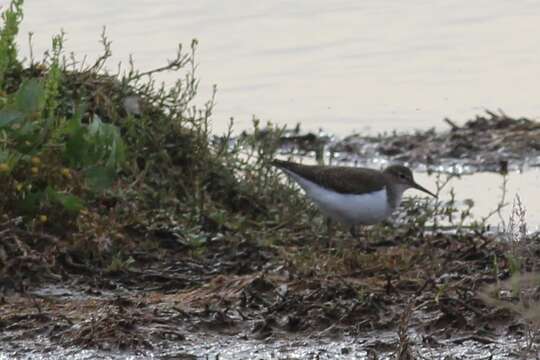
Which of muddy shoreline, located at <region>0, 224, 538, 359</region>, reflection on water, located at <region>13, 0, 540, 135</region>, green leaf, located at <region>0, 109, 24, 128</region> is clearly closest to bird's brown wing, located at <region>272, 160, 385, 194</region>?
muddy shoreline, located at <region>0, 224, 538, 359</region>

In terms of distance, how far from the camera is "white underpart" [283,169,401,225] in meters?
9.50

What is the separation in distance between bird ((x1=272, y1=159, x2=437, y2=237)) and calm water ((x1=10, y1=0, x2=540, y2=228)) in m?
1.73

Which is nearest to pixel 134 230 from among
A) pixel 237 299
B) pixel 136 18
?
pixel 237 299

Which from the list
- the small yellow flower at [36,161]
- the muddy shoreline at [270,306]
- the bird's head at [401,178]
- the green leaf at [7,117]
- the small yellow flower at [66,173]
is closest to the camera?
the muddy shoreline at [270,306]

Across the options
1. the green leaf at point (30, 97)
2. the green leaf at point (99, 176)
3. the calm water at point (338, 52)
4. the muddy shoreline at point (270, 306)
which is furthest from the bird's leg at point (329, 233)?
the calm water at point (338, 52)

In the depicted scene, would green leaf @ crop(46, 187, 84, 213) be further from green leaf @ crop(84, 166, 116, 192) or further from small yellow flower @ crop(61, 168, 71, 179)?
green leaf @ crop(84, 166, 116, 192)

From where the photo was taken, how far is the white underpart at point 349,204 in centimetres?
950

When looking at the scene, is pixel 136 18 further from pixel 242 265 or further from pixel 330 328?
pixel 330 328

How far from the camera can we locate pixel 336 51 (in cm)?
1413

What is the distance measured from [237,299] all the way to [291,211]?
2.10 metres

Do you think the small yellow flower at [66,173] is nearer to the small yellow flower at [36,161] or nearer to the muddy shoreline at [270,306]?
the small yellow flower at [36,161]

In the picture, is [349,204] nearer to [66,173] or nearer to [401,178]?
[401,178]

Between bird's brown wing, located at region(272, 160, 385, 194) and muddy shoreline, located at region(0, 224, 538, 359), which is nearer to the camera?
muddy shoreline, located at region(0, 224, 538, 359)

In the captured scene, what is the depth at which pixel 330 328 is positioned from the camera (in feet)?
23.8
